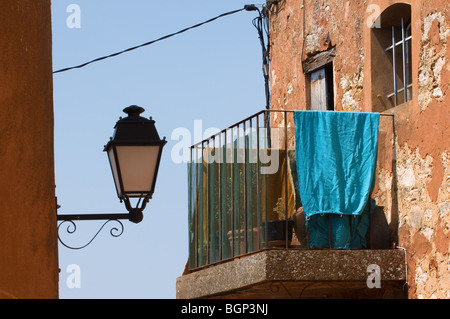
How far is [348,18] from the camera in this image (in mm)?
12562

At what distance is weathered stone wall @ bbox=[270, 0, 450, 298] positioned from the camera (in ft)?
34.1

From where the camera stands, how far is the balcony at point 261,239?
1065 cm

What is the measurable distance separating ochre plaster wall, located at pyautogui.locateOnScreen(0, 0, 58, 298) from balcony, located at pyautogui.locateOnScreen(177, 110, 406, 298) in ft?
11.3

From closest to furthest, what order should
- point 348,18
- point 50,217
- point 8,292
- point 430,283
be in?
point 8,292 → point 50,217 → point 430,283 → point 348,18

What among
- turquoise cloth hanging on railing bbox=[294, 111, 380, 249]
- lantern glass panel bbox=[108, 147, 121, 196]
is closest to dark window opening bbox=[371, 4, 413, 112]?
turquoise cloth hanging on railing bbox=[294, 111, 380, 249]

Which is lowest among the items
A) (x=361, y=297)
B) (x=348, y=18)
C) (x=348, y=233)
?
(x=361, y=297)

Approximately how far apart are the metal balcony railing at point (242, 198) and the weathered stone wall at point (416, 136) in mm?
946

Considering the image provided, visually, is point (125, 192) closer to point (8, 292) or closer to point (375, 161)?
point (8, 292)

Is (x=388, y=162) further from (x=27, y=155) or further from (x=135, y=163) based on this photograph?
(x=27, y=155)

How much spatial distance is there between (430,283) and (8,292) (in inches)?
217

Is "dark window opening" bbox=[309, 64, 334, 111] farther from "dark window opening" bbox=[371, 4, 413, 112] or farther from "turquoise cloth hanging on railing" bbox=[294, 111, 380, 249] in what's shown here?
"turquoise cloth hanging on railing" bbox=[294, 111, 380, 249]

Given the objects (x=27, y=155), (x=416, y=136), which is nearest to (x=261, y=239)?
(x=416, y=136)

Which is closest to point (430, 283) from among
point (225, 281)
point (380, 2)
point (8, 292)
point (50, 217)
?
point (225, 281)

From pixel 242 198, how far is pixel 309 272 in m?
1.46
